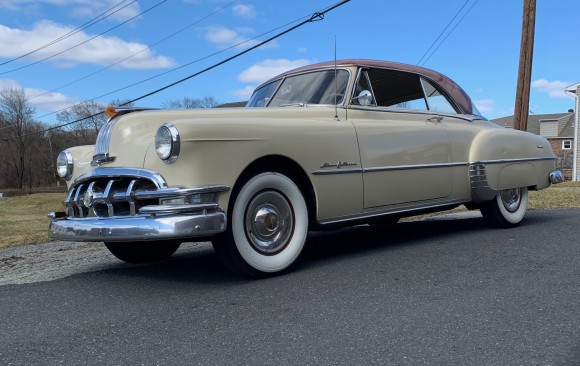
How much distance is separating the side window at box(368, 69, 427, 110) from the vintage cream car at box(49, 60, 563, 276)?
15 millimetres

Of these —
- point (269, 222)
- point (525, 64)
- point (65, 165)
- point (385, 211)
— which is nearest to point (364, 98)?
point (385, 211)

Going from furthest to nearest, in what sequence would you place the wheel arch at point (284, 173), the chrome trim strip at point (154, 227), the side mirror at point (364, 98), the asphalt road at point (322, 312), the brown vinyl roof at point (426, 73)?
the brown vinyl roof at point (426, 73) → the side mirror at point (364, 98) → the wheel arch at point (284, 173) → the chrome trim strip at point (154, 227) → the asphalt road at point (322, 312)

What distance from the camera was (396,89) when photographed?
537 centimetres

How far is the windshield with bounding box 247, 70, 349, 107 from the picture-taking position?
15.9 ft

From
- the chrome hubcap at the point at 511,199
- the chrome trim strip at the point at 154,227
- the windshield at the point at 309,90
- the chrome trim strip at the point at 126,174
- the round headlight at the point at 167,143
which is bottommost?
the chrome hubcap at the point at 511,199

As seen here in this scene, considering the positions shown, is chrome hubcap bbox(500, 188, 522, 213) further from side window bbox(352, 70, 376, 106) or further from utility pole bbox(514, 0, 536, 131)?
utility pole bbox(514, 0, 536, 131)

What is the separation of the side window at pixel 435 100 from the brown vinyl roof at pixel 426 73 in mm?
103

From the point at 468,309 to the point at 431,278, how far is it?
69 cm

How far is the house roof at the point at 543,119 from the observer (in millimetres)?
42156

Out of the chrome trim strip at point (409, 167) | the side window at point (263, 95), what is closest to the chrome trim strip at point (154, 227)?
the chrome trim strip at point (409, 167)

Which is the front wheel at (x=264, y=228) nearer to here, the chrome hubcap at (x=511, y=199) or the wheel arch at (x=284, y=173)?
the wheel arch at (x=284, y=173)

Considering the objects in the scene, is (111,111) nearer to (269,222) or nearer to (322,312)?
(269,222)

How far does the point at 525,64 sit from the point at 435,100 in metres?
8.66

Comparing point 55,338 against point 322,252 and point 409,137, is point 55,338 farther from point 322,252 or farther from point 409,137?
point 409,137
